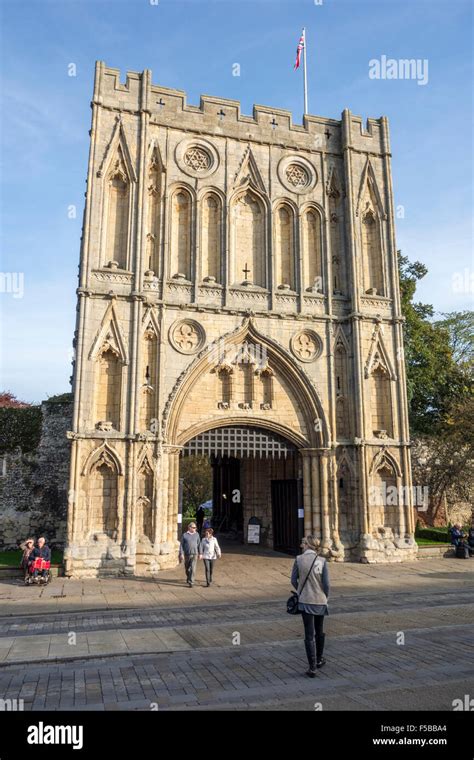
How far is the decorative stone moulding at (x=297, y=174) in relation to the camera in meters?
22.0

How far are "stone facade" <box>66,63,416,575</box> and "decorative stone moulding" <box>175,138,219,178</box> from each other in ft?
0.20

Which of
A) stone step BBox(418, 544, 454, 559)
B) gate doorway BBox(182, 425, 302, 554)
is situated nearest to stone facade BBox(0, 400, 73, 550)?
gate doorway BBox(182, 425, 302, 554)

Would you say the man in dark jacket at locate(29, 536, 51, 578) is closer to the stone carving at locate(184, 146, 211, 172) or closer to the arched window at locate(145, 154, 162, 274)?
the arched window at locate(145, 154, 162, 274)

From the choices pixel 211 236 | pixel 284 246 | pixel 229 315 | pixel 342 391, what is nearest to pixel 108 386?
pixel 229 315

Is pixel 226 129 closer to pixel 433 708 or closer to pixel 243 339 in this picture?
pixel 243 339

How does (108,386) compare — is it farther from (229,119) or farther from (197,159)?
(229,119)

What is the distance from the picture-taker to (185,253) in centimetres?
2056

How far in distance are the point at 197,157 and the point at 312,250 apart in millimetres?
Result: 5808

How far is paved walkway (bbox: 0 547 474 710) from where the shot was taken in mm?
6590

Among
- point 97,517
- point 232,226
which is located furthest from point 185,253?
point 97,517

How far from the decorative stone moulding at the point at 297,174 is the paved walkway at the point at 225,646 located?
49.7ft

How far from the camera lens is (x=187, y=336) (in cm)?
1955

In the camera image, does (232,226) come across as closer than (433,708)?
No

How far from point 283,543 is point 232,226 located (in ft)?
42.7
